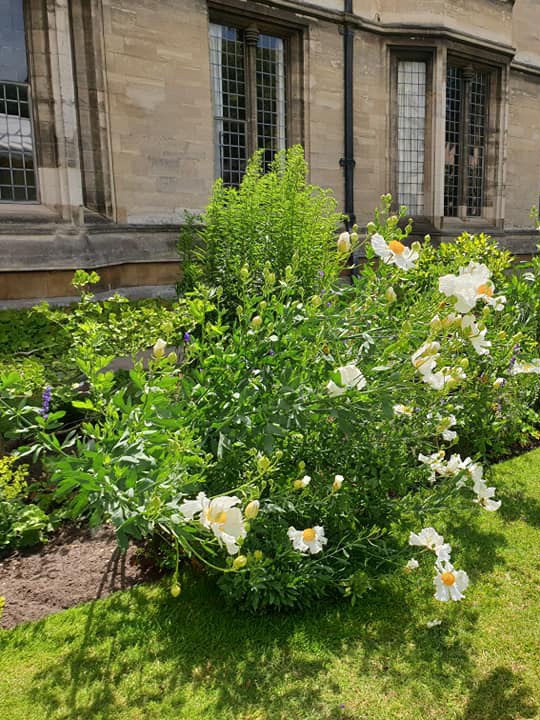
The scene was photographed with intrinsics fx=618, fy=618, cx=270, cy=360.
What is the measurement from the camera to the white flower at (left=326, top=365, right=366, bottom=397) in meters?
2.69

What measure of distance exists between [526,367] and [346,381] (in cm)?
232

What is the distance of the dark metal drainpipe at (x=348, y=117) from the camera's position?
11250 millimetres

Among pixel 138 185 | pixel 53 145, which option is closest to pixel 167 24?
pixel 138 185

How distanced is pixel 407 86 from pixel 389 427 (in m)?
11.0

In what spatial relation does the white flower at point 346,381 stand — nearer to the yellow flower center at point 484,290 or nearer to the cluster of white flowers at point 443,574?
the yellow flower center at point 484,290

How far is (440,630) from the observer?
3.34 m

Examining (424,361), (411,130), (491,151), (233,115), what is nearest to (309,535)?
(424,361)

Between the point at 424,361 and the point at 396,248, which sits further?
the point at 396,248

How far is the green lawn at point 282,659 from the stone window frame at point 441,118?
34.1 ft

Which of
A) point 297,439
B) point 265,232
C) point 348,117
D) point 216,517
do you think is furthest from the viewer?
point 348,117

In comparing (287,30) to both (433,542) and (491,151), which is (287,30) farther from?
(433,542)

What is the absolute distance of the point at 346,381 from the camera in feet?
8.89

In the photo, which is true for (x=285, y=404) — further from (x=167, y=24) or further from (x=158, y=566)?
(x=167, y=24)

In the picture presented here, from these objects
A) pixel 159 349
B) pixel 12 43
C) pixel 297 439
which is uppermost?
pixel 12 43
